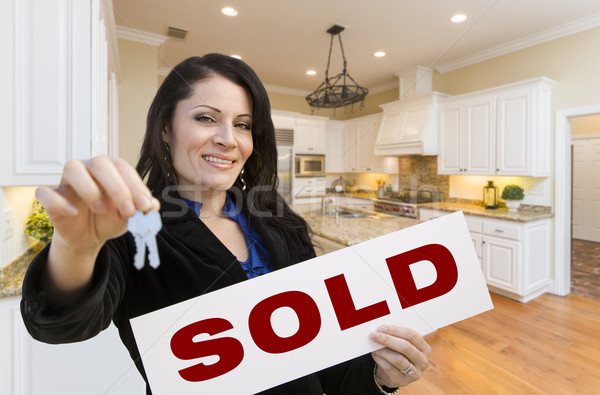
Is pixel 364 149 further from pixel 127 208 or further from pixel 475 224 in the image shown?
pixel 127 208

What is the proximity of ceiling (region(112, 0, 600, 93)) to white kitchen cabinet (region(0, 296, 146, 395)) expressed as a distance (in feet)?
7.84

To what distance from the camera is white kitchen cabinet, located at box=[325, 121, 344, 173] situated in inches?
205

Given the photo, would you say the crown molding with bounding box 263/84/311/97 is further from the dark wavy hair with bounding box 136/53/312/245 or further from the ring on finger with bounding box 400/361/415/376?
the ring on finger with bounding box 400/361/415/376

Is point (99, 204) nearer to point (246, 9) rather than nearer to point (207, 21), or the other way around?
point (246, 9)

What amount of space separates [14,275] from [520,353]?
293 cm

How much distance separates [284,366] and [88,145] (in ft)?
4.10

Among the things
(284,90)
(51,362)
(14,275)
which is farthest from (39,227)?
(284,90)

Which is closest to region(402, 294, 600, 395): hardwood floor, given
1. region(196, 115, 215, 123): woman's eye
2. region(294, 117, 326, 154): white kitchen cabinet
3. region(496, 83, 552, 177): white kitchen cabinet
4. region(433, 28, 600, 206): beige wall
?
region(433, 28, 600, 206): beige wall

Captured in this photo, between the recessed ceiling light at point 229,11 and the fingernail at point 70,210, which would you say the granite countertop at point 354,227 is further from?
the recessed ceiling light at point 229,11

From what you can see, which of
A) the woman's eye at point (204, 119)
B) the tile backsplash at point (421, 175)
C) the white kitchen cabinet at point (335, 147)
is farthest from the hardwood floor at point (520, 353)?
the white kitchen cabinet at point (335, 147)

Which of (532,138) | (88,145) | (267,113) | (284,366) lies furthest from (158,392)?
(532,138)

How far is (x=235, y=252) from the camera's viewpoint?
0.72 metres

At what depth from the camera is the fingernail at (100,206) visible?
0.96 ft

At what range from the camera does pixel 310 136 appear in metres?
4.55
